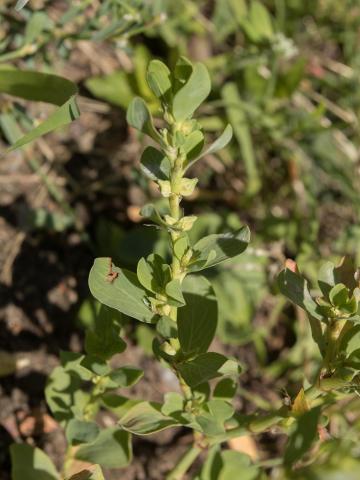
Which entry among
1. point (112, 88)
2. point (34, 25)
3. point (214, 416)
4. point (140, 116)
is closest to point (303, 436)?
point (214, 416)

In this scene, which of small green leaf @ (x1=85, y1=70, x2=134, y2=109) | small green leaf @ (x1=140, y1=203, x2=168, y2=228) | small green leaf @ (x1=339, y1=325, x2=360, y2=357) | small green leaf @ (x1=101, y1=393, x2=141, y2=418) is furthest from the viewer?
small green leaf @ (x1=85, y1=70, x2=134, y2=109)

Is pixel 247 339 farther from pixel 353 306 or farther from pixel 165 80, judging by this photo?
pixel 165 80

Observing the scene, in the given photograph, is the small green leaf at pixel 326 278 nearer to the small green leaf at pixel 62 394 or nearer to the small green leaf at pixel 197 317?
the small green leaf at pixel 197 317

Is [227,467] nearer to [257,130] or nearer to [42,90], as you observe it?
[42,90]

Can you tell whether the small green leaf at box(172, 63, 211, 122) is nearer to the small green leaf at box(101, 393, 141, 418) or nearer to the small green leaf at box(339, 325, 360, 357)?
the small green leaf at box(339, 325, 360, 357)

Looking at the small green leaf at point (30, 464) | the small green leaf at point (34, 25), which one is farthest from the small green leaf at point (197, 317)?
the small green leaf at point (34, 25)

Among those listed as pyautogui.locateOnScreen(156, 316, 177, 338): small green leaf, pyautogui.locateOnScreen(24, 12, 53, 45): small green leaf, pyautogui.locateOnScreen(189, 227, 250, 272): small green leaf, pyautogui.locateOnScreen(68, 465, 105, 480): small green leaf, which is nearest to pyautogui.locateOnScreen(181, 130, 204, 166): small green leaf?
pyautogui.locateOnScreen(189, 227, 250, 272): small green leaf

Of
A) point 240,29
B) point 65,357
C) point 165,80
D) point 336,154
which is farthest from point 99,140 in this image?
point 165,80
